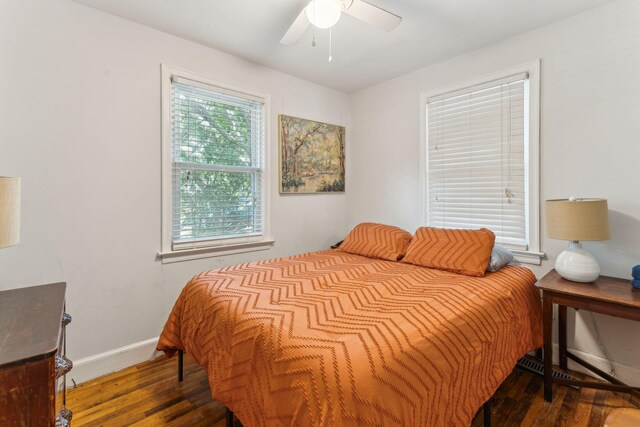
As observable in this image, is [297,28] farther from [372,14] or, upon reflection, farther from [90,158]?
[90,158]

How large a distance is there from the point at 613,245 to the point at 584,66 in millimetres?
1245

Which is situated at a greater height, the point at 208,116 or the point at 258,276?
the point at 208,116

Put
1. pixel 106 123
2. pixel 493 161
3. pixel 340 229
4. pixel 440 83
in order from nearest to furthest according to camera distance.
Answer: pixel 106 123, pixel 493 161, pixel 440 83, pixel 340 229

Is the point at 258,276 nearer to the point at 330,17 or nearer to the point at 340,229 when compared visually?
the point at 330,17

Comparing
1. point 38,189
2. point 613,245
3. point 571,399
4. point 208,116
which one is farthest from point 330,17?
point 571,399

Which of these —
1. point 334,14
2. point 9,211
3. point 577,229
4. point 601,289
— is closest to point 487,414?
point 601,289

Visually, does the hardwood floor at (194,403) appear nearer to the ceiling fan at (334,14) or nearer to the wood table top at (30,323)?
the wood table top at (30,323)

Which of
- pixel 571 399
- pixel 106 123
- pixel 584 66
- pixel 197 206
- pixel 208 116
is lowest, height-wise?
pixel 571 399

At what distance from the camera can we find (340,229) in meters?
3.79

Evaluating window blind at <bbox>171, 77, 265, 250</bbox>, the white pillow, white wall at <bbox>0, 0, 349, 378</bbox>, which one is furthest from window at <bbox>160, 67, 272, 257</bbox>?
the white pillow

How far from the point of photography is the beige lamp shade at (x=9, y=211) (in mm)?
1178

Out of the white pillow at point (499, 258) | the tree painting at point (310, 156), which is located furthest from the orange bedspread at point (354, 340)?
the tree painting at point (310, 156)

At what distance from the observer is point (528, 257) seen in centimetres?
245

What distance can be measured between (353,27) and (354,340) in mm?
2188
